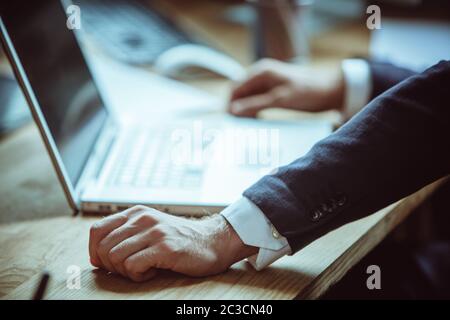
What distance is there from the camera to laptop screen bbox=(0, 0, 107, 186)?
0.75 meters

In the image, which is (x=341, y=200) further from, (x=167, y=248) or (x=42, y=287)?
(x=42, y=287)

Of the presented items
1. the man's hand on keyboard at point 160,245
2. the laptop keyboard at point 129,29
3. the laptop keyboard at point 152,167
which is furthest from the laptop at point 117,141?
the laptop keyboard at point 129,29

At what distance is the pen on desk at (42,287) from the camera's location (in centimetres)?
60

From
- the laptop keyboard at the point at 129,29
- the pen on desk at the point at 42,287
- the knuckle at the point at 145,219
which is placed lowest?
the pen on desk at the point at 42,287

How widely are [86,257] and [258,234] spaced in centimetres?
23

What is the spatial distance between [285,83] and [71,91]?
43 centimetres

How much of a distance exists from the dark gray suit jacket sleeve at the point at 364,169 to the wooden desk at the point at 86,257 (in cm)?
4

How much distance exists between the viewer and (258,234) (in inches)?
25.2

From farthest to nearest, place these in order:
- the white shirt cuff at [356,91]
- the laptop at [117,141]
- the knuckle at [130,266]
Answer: the white shirt cuff at [356,91] → the laptop at [117,141] → the knuckle at [130,266]

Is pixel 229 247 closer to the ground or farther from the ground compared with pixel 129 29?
closer to the ground

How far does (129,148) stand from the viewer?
2.97ft

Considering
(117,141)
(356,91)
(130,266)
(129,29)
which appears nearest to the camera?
(130,266)

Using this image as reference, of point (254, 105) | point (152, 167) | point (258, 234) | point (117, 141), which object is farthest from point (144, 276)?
point (254, 105)

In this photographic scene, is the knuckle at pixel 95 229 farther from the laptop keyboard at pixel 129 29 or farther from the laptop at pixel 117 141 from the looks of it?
the laptop keyboard at pixel 129 29
